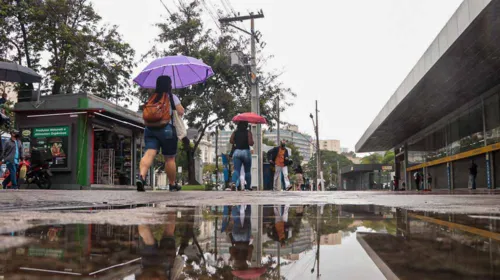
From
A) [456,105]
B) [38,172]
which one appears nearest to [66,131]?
[38,172]

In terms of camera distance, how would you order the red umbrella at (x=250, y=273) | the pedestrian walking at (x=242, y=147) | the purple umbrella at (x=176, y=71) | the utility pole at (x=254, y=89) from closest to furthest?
the red umbrella at (x=250, y=273) → the purple umbrella at (x=176, y=71) → the pedestrian walking at (x=242, y=147) → the utility pole at (x=254, y=89)

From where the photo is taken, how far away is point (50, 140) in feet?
52.6

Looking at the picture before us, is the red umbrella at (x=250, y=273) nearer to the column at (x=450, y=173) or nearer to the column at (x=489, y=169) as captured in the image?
the column at (x=489, y=169)

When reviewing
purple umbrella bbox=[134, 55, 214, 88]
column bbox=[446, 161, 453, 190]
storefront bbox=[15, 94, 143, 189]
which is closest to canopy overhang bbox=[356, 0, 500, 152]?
column bbox=[446, 161, 453, 190]

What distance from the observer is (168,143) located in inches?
264

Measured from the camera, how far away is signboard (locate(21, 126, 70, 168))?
15.9 meters

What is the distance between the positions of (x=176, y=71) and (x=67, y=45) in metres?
12.7

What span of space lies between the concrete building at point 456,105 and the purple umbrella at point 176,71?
786cm

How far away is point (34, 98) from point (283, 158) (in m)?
9.66

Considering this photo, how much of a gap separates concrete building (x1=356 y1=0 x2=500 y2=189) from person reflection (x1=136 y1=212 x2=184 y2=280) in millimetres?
12256

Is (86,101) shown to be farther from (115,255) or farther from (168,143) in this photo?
(115,255)

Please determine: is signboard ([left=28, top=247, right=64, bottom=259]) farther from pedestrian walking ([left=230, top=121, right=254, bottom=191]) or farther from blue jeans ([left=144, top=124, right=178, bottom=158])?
pedestrian walking ([left=230, top=121, right=254, bottom=191])

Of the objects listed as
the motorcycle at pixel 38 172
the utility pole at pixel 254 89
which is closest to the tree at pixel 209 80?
the utility pole at pixel 254 89

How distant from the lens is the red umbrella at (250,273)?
2.55 ft
